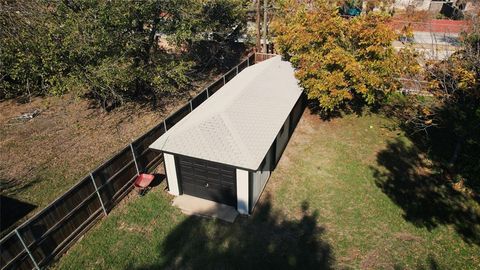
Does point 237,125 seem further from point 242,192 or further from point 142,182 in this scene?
point 142,182

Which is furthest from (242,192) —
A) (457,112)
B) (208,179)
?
(457,112)

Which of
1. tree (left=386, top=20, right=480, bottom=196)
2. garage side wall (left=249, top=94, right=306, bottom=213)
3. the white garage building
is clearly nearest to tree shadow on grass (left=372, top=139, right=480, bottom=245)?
tree (left=386, top=20, right=480, bottom=196)

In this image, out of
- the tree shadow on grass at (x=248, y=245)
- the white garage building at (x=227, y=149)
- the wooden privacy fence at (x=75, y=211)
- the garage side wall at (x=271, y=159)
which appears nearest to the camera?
the wooden privacy fence at (x=75, y=211)

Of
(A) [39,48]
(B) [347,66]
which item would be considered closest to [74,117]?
(A) [39,48]

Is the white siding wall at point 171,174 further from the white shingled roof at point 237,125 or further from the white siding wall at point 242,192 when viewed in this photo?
the white siding wall at point 242,192

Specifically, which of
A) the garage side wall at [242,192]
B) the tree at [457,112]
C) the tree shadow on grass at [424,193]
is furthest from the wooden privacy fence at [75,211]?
the tree at [457,112]

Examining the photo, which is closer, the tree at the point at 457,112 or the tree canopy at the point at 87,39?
the tree at the point at 457,112

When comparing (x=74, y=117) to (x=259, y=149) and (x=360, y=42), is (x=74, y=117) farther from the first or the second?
(x=360, y=42)
